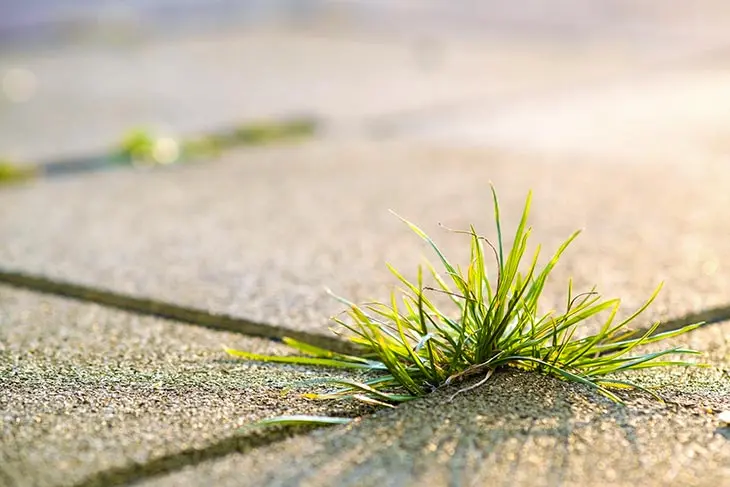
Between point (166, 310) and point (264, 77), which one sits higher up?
point (264, 77)

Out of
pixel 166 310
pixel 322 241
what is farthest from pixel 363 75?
pixel 166 310

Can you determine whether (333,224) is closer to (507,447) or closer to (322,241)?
(322,241)

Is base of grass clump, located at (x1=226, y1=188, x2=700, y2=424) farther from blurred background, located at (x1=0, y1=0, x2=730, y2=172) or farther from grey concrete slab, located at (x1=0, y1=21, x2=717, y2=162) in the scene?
grey concrete slab, located at (x1=0, y1=21, x2=717, y2=162)

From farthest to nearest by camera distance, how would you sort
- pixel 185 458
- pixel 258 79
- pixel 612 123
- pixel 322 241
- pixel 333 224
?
pixel 258 79
pixel 612 123
pixel 333 224
pixel 322 241
pixel 185 458

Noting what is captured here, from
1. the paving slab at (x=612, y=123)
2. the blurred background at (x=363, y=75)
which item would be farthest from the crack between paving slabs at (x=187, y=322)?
the paving slab at (x=612, y=123)

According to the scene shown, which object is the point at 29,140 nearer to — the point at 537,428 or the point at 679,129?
the point at 679,129

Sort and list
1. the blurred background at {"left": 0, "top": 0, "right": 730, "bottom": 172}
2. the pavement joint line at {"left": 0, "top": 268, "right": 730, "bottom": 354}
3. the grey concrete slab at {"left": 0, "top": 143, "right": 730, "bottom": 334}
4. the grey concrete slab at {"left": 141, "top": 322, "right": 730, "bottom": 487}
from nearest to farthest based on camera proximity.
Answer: the grey concrete slab at {"left": 141, "top": 322, "right": 730, "bottom": 487} → the pavement joint line at {"left": 0, "top": 268, "right": 730, "bottom": 354} → the grey concrete slab at {"left": 0, "top": 143, "right": 730, "bottom": 334} → the blurred background at {"left": 0, "top": 0, "right": 730, "bottom": 172}

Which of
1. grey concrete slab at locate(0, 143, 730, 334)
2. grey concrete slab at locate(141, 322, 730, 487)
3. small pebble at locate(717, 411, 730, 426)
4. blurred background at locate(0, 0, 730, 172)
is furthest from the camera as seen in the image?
blurred background at locate(0, 0, 730, 172)

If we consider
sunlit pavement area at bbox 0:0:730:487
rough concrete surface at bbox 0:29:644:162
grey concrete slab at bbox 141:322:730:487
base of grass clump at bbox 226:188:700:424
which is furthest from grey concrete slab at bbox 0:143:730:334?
rough concrete surface at bbox 0:29:644:162
